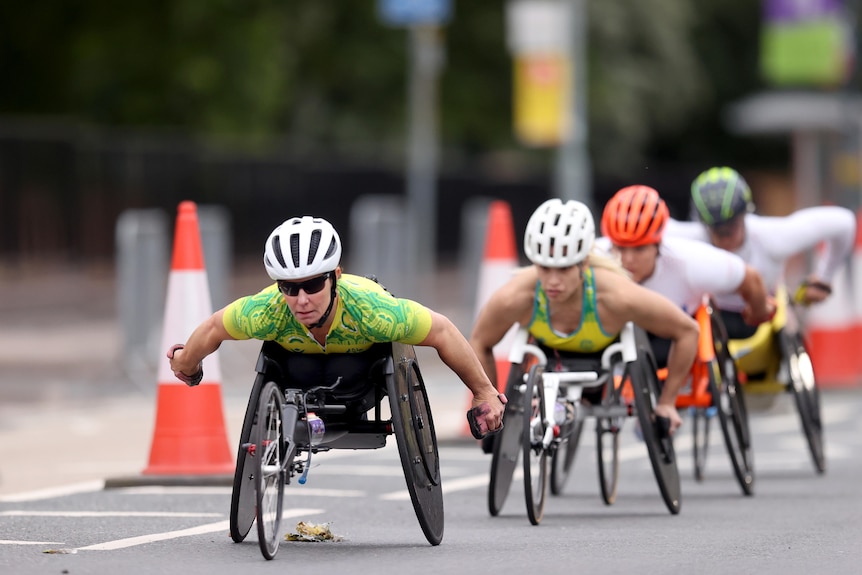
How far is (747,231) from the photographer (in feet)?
42.7

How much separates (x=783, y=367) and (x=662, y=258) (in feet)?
6.31

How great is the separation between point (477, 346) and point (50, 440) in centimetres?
493

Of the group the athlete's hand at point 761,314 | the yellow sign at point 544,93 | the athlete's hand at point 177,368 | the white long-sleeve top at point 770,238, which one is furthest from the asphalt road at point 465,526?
the yellow sign at point 544,93

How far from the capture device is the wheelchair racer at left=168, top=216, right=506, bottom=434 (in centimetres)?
853

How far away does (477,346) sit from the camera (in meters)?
10.7

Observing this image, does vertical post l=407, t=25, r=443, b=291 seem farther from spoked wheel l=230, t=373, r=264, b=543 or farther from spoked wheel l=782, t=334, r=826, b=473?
spoked wheel l=230, t=373, r=264, b=543

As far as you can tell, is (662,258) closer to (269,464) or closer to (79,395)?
(269,464)

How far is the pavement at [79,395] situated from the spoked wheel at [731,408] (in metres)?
2.63

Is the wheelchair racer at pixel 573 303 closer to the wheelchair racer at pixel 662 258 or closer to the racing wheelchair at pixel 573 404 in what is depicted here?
the racing wheelchair at pixel 573 404

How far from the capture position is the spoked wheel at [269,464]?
8.28 metres

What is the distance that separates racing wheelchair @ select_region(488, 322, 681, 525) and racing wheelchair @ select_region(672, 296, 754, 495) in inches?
19.1

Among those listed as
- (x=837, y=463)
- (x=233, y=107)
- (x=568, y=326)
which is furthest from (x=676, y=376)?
(x=233, y=107)

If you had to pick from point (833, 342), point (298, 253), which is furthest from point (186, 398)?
point (833, 342)

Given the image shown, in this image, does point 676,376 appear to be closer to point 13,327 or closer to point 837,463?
point 837,463
